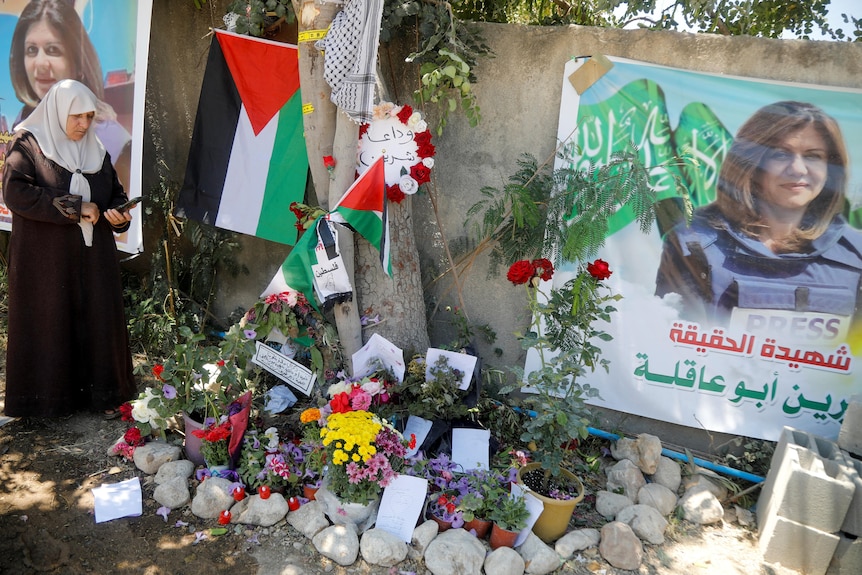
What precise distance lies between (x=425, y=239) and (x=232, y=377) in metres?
1.48

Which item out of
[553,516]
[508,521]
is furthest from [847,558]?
[508,521]

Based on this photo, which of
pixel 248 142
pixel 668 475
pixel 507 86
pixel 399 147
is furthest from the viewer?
pixel 248 142

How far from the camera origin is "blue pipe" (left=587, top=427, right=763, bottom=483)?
3.37 m

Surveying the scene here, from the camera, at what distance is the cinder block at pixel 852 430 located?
10.0 ft

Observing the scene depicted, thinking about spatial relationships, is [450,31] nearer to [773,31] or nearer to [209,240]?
[209,240]

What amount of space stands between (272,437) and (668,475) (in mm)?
2104

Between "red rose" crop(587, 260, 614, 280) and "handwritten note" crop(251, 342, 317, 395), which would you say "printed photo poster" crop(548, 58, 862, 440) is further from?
"handwritten note" crop(251, 342, 317, 395)

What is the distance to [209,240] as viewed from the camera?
14.3 feet

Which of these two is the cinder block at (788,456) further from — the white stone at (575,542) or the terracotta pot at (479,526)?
the terracotta pot at (479,526)

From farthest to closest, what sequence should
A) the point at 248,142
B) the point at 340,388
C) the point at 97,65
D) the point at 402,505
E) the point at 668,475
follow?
the point at 97,65
the point at 248,142
the point at 668,475
the point at 340,388
the point at 402,505

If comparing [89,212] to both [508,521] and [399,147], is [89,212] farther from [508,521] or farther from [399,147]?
[508,521]

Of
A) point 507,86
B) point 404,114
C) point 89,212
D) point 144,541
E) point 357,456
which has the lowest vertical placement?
point 144,541

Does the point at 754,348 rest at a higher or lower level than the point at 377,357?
higher

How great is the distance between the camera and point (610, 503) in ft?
10.1
